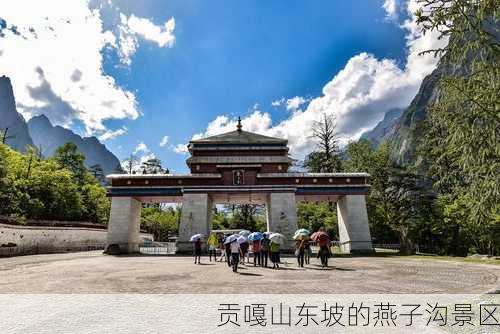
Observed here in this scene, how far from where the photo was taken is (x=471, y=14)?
782cm

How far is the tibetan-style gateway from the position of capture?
2923 centimetres

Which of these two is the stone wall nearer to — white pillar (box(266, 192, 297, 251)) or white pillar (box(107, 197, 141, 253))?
white pillar (box(107, 197, 141, 253))

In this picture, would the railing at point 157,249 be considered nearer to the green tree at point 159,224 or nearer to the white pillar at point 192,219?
the white pillar at point 192,219

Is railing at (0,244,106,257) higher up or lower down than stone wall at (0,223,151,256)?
lower down

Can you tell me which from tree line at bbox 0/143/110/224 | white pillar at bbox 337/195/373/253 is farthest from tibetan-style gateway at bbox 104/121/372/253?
tree line at bbox 0/143/110/224

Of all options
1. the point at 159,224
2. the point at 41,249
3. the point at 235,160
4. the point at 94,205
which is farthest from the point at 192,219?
the point at 159,224

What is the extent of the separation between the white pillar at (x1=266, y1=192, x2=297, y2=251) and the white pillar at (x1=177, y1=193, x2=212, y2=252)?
5921 millimetres

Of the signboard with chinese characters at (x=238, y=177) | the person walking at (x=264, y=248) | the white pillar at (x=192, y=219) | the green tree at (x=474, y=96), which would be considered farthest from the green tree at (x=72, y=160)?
the green tree at (x=474, y=96)

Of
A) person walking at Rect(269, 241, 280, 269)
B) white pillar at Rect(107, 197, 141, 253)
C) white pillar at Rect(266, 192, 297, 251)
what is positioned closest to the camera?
person walking at Rect(269, 241, 280, 269)

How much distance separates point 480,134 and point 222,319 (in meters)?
7.26

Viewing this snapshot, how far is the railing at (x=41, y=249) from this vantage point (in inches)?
1022

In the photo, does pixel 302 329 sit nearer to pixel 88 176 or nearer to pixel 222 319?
pixel 222 319

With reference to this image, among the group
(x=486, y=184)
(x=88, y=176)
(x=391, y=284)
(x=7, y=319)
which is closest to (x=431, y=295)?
(x=391, y=284)

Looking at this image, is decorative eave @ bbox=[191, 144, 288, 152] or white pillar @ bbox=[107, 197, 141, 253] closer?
white pillar @ bbox=[107, 197, 141, 253]
